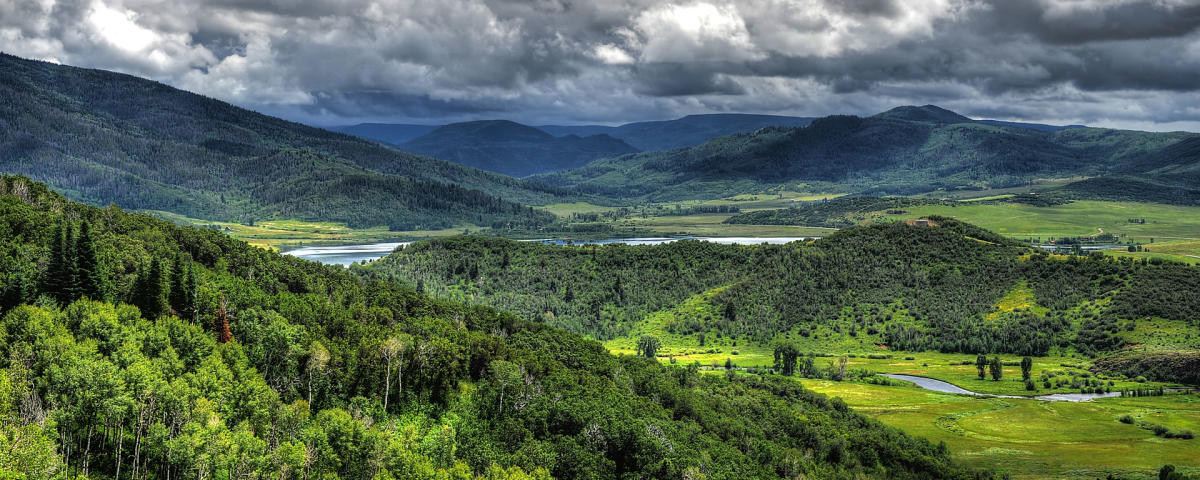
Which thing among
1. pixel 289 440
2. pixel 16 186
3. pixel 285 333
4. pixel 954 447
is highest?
pixel 16 186

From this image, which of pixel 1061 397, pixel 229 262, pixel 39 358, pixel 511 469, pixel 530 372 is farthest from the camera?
pixel 1061 397

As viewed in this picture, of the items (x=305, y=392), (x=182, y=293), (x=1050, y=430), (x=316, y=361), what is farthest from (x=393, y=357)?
(x=1050, y=430)

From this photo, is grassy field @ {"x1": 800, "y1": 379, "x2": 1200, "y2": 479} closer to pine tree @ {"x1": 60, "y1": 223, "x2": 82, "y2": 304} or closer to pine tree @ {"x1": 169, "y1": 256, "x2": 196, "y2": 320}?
pine tree @ {"x1": 169, "y1": 256, "x2": 196, "y2": 320}

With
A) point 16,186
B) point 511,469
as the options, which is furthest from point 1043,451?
point 16,186

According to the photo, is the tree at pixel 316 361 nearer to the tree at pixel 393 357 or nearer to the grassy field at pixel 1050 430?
the tree at pixel 393 357

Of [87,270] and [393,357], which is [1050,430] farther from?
[87,270]

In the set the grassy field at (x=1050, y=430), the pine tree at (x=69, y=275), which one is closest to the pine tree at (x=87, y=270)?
the pine tree at (x=69, y=275)

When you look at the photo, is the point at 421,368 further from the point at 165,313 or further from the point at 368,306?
the point at 368,306

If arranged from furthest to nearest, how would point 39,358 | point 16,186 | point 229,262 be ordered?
point 229,262
point 16,186
point 39,358

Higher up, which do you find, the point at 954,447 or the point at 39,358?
the point at 39,358
